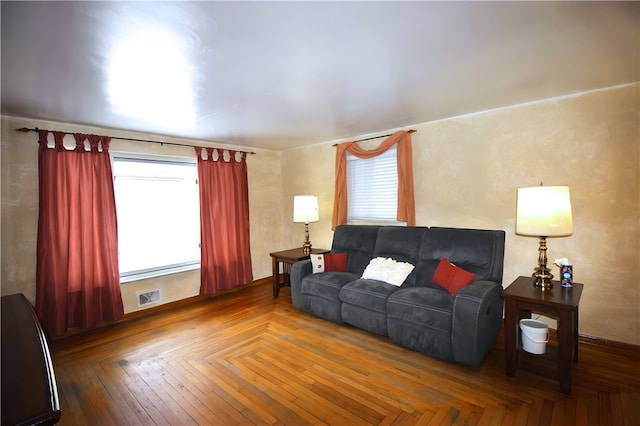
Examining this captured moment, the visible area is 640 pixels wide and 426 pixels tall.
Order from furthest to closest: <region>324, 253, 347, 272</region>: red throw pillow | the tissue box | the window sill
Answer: <region>324, 253, 347, 272</region>: red throw pillow, the window sill, the tissue box

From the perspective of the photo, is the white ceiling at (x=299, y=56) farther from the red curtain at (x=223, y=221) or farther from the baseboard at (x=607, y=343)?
the baseboard at (x=607, y=343)

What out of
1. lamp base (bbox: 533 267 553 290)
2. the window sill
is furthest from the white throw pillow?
the window sill

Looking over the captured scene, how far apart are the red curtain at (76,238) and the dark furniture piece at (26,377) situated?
5.52 ft

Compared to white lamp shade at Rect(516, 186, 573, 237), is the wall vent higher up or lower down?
lower down

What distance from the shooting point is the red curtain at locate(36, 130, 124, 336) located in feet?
9.53

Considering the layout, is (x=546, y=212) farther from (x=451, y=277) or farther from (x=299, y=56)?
(x=299, y=56)

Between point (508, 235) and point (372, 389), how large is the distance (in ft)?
6.75

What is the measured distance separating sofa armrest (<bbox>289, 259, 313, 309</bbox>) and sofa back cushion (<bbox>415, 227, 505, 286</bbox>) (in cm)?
128

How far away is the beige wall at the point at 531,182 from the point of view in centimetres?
245

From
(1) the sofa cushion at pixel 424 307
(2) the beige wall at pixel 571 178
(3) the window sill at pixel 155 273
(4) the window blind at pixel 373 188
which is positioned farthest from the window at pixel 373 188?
(3) the window sill at pixel 155 273

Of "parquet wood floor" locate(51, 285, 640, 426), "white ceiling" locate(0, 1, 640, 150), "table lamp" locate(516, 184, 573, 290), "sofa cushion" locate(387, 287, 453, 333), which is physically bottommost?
"parquet wood floor" locate(51, 285, 640, 426)

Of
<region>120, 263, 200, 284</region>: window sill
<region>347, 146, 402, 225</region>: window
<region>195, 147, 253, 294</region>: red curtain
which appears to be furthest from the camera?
<region>195, 147, 253, 294</region>: red curtain

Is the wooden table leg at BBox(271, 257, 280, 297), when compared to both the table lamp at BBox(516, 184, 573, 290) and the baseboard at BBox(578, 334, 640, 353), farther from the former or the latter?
the baseboard at BBox(578, 334, 640, 353)

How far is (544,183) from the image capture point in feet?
9.05
